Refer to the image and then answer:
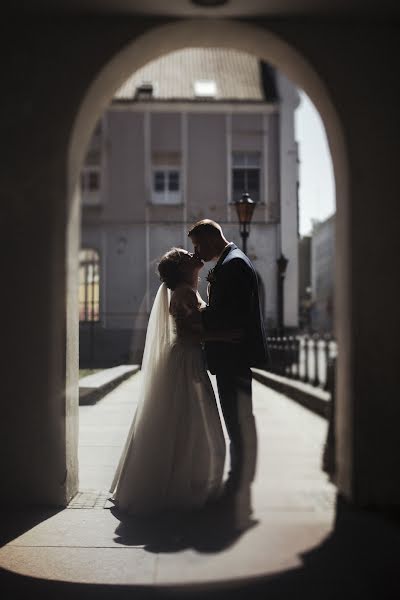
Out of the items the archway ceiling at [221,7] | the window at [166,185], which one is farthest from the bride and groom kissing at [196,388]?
the window at [166,185]

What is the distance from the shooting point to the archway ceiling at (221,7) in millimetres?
4660

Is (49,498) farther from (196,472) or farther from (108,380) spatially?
(108,380)

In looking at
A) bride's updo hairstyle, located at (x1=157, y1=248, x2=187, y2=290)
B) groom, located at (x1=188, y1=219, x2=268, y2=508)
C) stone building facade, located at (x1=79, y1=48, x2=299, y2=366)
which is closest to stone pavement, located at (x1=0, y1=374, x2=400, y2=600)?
groom, located at (x1=188, y1=219, x2=268, y2=508)

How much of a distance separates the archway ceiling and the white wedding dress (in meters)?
1.88

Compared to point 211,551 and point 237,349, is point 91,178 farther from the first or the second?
point 211,551

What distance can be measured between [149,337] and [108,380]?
6975 mm

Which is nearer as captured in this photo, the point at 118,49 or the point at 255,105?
the point at 118,49

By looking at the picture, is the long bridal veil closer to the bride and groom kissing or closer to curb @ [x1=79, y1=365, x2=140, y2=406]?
the bride and groom kissing

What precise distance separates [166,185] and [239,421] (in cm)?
2004

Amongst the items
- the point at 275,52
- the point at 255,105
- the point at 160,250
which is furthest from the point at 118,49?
the point at 255,105

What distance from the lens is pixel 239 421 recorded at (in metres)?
4.48

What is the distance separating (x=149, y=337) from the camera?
204 inches

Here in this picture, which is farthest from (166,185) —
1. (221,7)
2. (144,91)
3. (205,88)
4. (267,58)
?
(221,7)

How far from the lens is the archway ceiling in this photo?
4660 millimetres
